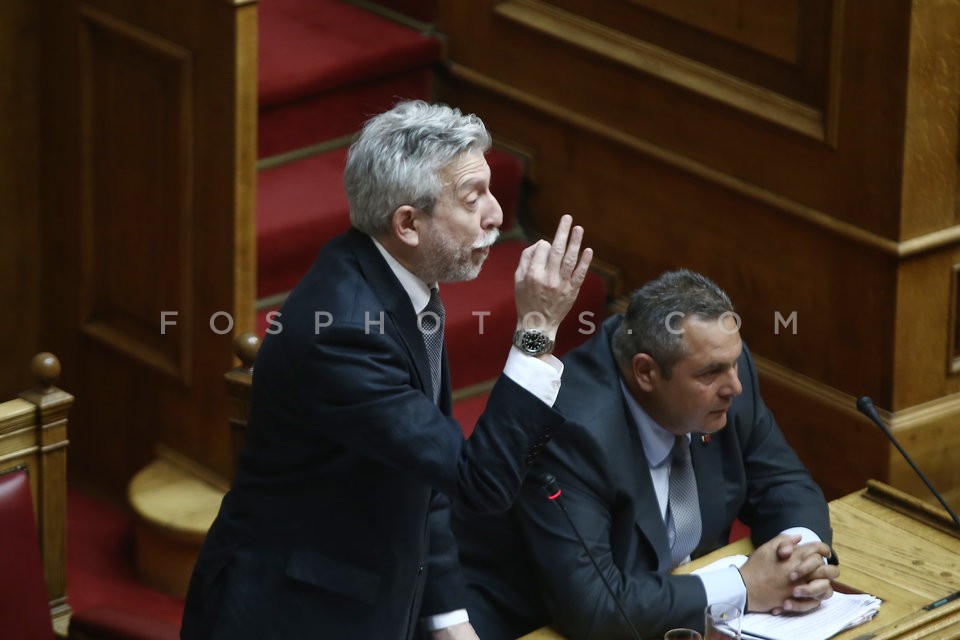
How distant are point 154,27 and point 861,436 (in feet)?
5.79

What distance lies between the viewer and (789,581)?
2584 millimetres

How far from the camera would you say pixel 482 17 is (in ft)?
14.7

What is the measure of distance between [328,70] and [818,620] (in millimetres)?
2248

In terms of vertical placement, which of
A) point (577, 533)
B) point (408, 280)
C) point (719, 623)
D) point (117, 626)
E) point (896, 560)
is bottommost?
point (117, 626)

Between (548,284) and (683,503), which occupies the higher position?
(548,284)

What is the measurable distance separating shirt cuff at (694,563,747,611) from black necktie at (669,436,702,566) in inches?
6.9

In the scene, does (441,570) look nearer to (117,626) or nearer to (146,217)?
Answer: (117,626)

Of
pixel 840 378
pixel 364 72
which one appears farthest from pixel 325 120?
pixel 840 378

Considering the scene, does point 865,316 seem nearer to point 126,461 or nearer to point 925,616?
point 925,616

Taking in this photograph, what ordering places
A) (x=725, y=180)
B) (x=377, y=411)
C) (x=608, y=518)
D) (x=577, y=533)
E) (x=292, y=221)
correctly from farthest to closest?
(x=292, y=221) → (x=725, y=180) → (x=608, y=518) → (x=577, y=533) → (x=377, y=411)

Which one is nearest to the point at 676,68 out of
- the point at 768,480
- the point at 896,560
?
the point at 768,480

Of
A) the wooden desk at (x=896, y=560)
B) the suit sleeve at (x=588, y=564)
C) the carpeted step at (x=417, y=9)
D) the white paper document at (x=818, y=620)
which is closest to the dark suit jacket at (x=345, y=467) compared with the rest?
the suit sleeve at (x=588, y=564)

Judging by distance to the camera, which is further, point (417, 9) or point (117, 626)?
point (417, 9)

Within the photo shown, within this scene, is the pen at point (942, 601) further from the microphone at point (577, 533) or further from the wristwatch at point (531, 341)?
the wristwatch at point (531, 341)
